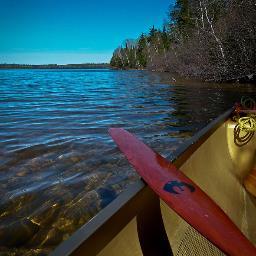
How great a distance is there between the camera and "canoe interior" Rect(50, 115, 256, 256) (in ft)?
5.23

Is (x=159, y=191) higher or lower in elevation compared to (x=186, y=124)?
higher

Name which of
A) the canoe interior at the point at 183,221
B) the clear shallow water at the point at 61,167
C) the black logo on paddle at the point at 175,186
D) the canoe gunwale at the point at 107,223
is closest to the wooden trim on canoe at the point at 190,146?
the canoe interior at the point at 183,221

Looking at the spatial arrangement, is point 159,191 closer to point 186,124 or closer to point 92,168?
point 92,168

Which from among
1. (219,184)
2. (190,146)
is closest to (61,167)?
(219,184)

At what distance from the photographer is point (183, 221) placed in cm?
237

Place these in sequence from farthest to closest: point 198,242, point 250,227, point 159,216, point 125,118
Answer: point 125,118 → point 250,227 → point 198,242 → point 159,216

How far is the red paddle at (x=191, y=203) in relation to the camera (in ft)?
Answer: 5.18

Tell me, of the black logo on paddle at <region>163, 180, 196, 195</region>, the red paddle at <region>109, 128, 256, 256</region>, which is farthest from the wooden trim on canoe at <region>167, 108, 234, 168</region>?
the black logo on paddle at <region>163, 180, 196, 195</region>

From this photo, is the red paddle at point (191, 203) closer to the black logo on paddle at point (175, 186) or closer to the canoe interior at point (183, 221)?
the black logo on paddle at point (175, 186)

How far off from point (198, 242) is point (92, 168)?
11.0ft

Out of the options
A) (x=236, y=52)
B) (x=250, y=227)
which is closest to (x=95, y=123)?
(x=250, y=227)

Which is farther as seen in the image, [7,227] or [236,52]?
[236,52]

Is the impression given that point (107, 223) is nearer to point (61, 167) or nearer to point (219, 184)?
point (219, 184)

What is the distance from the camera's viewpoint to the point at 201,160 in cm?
313
